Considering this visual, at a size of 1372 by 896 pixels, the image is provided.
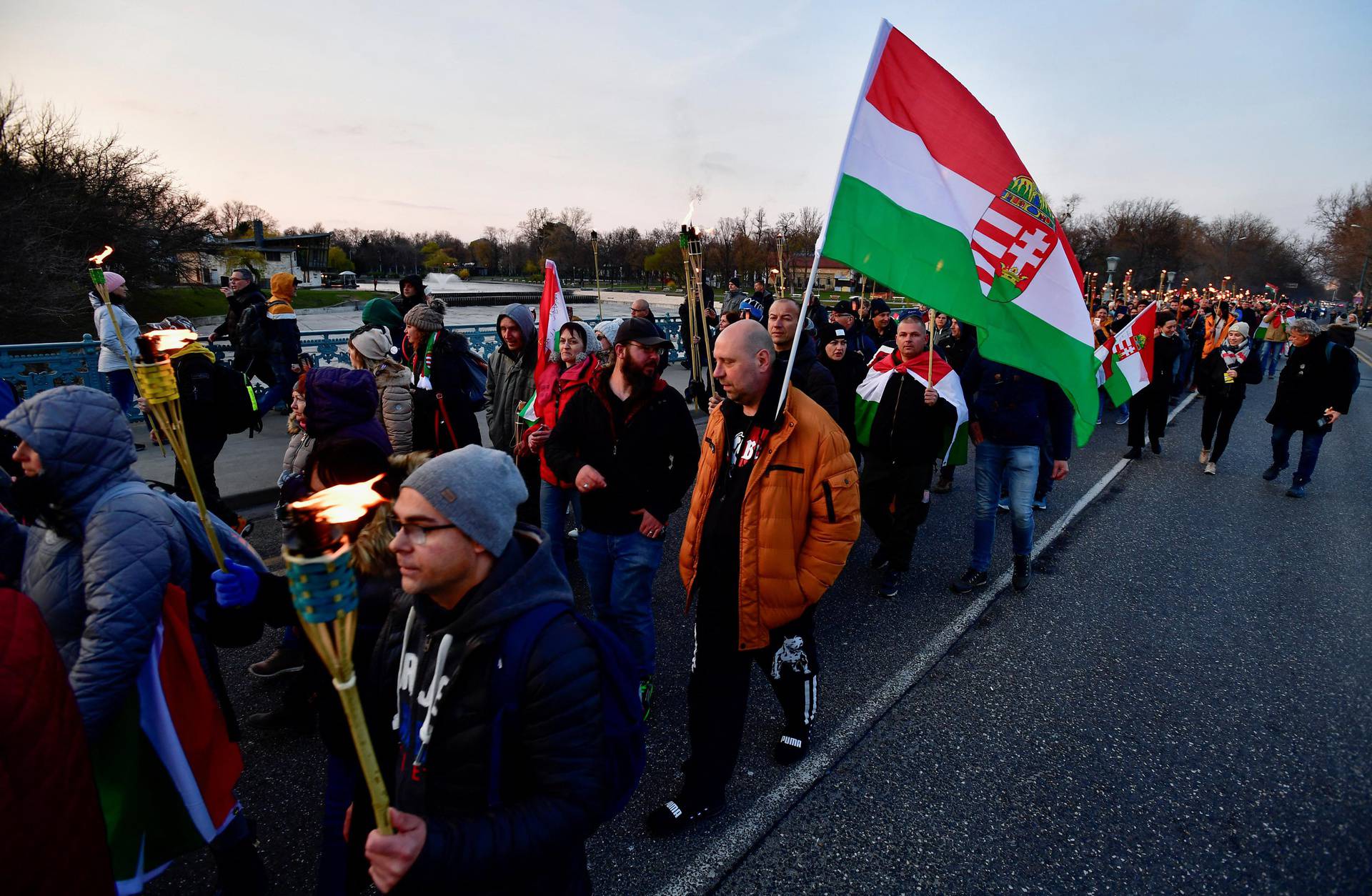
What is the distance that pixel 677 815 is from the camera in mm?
2746

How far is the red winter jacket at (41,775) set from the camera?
1.28m

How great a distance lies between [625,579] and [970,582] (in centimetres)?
296

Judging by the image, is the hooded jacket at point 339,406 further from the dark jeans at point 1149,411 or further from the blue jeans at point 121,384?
the dark jeans at point 1149,411

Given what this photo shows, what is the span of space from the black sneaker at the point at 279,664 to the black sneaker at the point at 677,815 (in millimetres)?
2217

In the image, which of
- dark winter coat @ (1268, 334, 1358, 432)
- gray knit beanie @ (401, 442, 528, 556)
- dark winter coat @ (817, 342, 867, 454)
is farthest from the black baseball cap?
dark winter coat @ (1268, 334, 1358, 432)

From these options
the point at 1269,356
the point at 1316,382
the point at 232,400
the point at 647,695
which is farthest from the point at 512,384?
the point at 1269,356

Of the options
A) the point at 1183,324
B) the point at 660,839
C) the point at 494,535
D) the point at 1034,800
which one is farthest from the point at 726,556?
the point at 1183,324

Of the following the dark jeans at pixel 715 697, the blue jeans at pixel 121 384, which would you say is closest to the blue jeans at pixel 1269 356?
the dark jeans at pixel 715 697

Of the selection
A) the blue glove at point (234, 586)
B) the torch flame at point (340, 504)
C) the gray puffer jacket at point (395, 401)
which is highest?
the torch flame at point (340, 504)

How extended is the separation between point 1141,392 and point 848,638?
746cm

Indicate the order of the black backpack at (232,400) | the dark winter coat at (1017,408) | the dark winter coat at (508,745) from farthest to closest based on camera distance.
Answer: the black backpack at (232,400) < the dark winter coat at (1017,408) < the dark winter coat at (508,745)

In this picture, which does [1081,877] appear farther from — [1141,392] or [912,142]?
[1141,392]

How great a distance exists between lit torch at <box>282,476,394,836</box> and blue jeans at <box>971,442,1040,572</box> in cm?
462

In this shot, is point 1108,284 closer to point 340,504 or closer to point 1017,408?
point 1017,408
